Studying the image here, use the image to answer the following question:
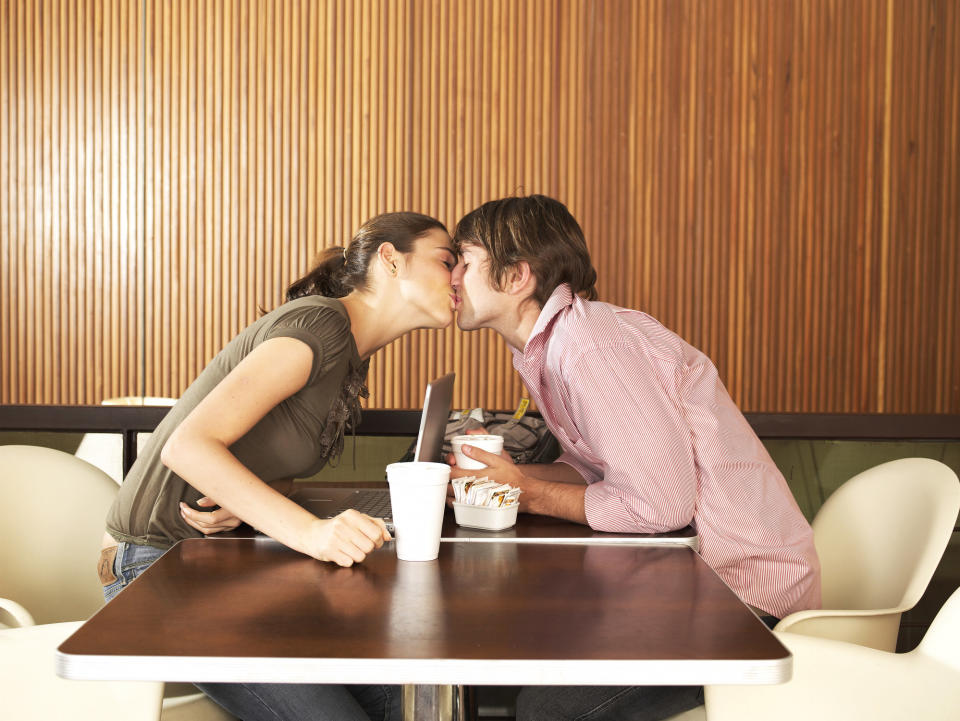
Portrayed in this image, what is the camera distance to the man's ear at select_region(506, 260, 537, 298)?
2.12 metres

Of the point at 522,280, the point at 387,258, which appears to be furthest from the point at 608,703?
the point at 387,258

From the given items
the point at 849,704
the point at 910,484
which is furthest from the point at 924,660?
the point at 910,484

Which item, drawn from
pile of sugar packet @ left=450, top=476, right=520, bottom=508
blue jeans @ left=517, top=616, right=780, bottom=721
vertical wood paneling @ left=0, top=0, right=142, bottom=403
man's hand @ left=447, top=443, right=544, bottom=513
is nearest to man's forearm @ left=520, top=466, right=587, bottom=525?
man's hand @ left=447, top=443, right=544, bottom=513

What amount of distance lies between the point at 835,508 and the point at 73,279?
3530 mm

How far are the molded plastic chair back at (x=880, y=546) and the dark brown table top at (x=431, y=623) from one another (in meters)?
0.53

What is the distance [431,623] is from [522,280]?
1.16m

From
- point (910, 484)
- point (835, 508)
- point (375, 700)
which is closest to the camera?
point (375, 700)

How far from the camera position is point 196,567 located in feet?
4.61

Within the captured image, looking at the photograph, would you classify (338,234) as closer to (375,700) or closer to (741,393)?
(741,393)

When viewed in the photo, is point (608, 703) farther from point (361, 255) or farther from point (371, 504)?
point (361, 255)

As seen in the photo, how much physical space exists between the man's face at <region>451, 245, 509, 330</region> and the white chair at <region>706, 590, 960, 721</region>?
3.46ft

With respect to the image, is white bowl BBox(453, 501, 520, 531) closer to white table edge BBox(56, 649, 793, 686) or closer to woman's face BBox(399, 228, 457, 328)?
woman's face BBox(399, 228, 457, 328)

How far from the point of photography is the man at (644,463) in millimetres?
1680

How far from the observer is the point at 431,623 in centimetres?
110
